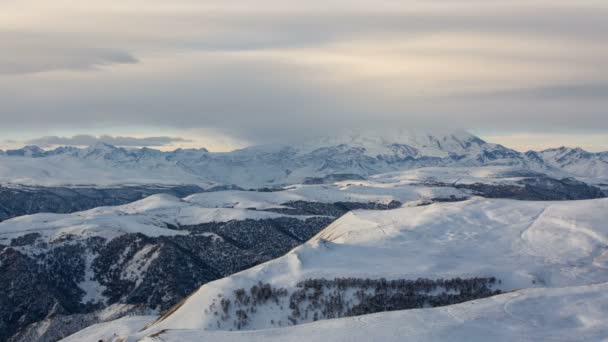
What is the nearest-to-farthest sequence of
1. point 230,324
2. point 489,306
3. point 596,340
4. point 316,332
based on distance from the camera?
point 596,340 → point 316,332 → point 489,306 → point 230,324

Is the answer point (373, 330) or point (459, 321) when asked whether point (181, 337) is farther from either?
point (459, 321)

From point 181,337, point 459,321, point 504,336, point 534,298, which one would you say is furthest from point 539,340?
point 181,337

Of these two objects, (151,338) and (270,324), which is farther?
(270,324)

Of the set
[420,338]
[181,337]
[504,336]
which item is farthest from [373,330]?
[181,337]

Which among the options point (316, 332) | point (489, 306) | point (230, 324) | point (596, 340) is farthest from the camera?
point (230, 324)

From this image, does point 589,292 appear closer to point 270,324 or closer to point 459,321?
point 459,321

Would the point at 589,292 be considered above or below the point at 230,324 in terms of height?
above

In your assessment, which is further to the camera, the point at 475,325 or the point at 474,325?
the point at 475,325
